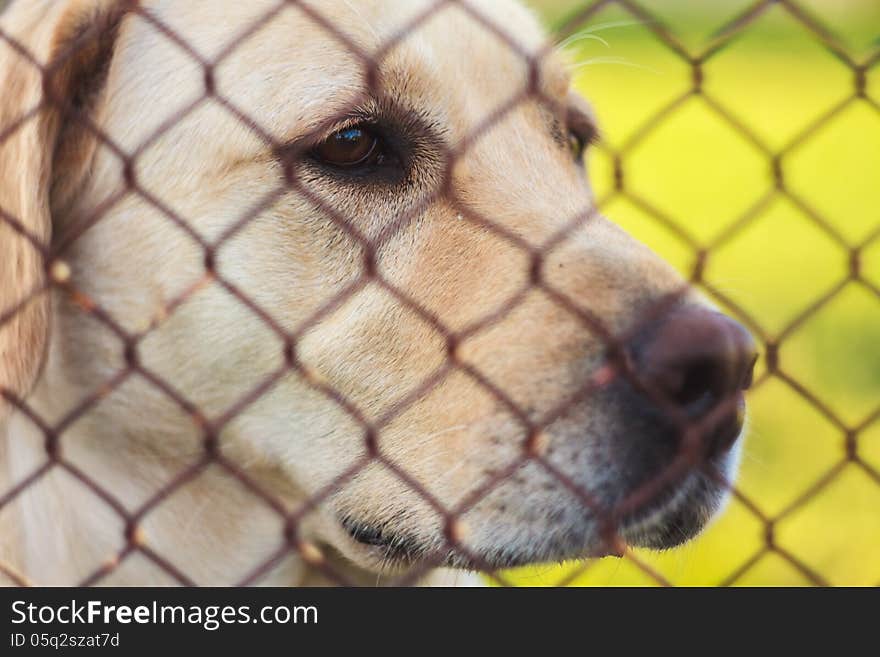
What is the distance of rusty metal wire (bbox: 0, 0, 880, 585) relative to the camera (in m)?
1.63

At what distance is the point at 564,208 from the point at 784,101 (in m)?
7.78

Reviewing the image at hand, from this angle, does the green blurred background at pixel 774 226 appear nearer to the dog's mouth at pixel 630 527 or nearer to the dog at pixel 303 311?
the dog's mouth at pixel 630 527

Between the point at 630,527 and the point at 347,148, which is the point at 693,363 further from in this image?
the point at 347,148

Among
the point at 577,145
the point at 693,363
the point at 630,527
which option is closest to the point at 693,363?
the point at 693,363

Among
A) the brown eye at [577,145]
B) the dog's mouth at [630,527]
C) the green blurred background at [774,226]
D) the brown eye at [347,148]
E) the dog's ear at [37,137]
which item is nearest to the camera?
the green blurred background at [774,226]

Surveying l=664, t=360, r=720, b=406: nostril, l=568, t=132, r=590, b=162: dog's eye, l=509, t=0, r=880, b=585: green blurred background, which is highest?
l=568, t=132, r=590, b=162: dog's eye

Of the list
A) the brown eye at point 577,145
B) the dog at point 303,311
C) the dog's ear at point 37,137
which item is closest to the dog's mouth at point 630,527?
the dog at point 303,311

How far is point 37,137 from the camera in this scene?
2.15m

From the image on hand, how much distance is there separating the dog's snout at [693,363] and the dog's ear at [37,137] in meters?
1.08

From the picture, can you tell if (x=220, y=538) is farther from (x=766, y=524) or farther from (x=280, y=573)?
(x=766, y=524)

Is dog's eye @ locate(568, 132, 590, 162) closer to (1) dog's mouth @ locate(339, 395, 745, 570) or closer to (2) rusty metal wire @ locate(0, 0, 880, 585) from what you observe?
(2) rusty metal wire @ locate(0, 0, 880, 585)

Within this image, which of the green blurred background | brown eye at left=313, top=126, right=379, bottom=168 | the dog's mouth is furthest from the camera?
brown eye at left=313, top=126, right=379, bottom=168

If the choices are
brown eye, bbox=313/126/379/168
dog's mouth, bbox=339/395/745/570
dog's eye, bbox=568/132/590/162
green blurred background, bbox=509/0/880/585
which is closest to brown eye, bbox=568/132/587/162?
dog's eye, bbox=568/132/590/162

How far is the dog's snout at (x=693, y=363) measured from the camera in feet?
5.93
